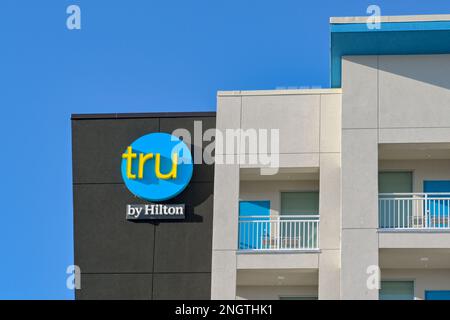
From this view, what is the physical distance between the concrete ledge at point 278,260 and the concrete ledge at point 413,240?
2135mm

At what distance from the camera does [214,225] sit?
98.8ft

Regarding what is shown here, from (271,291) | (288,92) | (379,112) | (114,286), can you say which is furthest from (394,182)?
(114,286)

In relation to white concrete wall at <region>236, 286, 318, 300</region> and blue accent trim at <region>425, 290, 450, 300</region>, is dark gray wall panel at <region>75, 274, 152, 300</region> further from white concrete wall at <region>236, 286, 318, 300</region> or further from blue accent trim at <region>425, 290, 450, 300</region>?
blue accent trim at <region>425, 290, 450, 300</region>

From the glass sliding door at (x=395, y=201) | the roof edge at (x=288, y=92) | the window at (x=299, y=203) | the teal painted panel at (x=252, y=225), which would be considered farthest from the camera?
the window at (x=299, y=203)

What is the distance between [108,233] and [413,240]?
30.6 ft

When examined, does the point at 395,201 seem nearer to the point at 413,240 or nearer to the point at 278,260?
the point at 413,240

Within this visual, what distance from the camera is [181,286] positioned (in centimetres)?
3041

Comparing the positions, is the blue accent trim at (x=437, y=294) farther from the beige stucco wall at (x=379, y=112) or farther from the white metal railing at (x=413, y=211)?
the beige stucco wall at (x=379, y=112)

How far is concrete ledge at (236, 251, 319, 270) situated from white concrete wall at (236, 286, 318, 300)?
1.87 metres

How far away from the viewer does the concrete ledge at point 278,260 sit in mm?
29453

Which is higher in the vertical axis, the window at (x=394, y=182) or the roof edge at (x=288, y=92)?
the roof edge at (x=288, y=92)

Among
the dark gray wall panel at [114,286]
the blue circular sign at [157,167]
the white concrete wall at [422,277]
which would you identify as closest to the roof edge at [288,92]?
the blue circular sign at [157,167]
